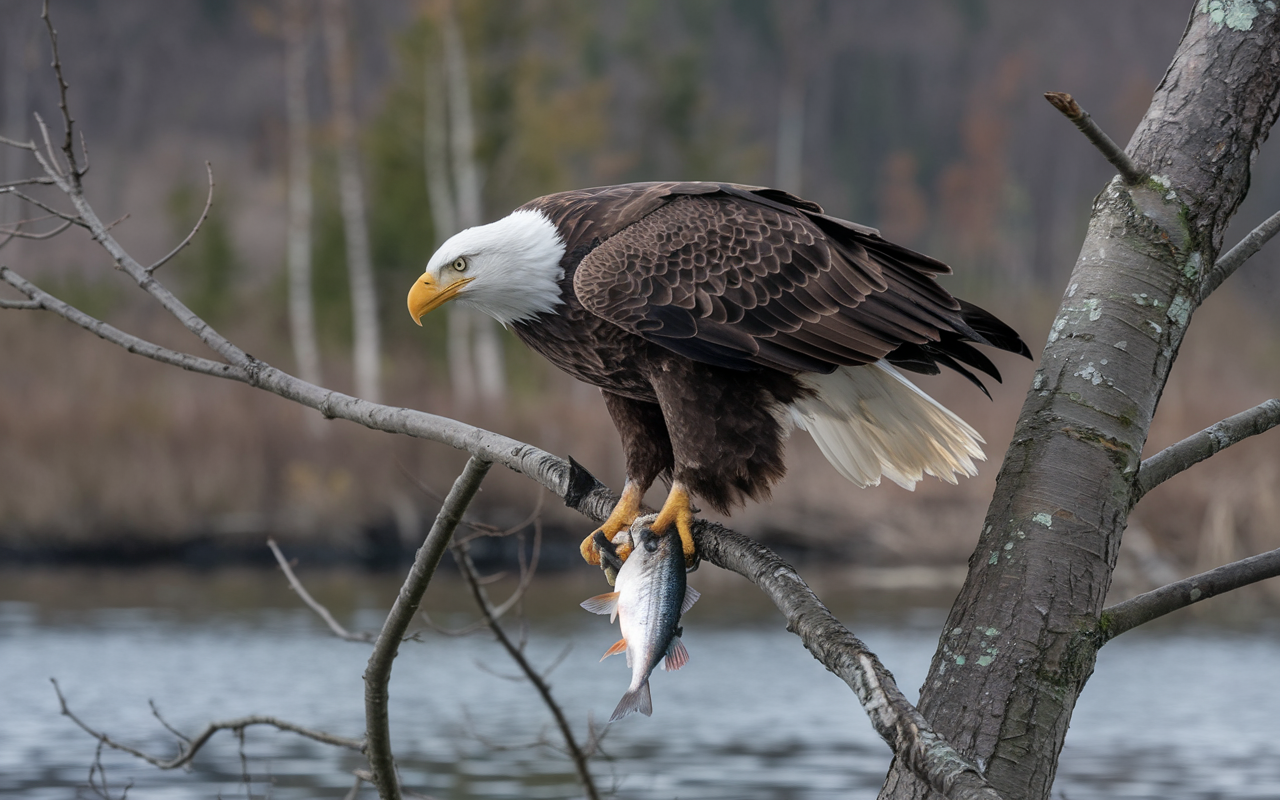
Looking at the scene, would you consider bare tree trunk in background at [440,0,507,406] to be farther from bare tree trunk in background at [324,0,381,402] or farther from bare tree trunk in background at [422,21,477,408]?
bare tree trunk in background at [324,0,381,402]

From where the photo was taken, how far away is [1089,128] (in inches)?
74.2

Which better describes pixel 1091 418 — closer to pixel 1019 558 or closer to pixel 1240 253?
pixel 1019 558

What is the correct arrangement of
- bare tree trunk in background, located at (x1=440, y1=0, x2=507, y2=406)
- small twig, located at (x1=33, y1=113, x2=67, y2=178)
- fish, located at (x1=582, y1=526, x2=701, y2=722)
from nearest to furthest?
fish, located at (x1=582, y1=526, x2=701, y2=722), small twig, located at (x1=33, y1=113, x2=67, y2=178), bare tree trunk in background, located at (x1=440, y1=0, x2=507, y2=406)

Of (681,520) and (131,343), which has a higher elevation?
(681,520)

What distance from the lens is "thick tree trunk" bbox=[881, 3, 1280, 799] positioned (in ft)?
6.15

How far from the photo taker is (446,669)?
47.4ft

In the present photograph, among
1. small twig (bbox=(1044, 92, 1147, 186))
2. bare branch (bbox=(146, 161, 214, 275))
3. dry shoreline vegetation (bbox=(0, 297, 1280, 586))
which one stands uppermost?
dry shoreline vegetation (bbox=(0, 297, 1280, 586))

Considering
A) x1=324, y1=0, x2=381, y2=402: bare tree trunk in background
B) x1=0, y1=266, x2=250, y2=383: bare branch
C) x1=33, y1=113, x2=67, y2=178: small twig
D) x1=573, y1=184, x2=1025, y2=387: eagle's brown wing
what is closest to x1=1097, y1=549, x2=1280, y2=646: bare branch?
x1=573, y1=184, x2=1025, y2=387: eagle's brown wing

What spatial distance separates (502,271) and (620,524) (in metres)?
0.65

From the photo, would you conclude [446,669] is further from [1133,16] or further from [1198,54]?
[1133,16]

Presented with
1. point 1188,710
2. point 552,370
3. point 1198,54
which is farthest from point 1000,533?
point 552,370

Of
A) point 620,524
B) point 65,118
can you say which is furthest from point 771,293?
point 65,118

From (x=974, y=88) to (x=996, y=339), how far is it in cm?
5284

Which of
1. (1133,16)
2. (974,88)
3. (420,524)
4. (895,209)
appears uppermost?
(1133,16)
